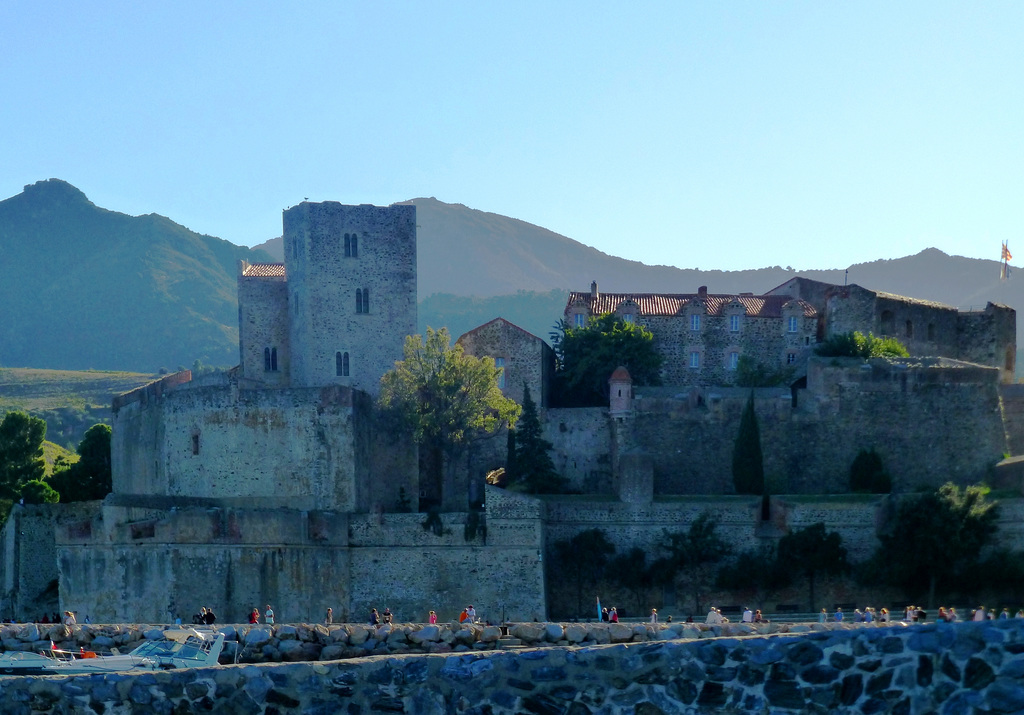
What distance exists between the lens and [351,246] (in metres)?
42.6

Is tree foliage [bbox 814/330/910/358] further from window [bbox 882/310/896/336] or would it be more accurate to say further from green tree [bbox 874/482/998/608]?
green tree [bbox 874/482/998/608]

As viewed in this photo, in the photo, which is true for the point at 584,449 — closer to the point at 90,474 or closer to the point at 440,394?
the point at 440,394

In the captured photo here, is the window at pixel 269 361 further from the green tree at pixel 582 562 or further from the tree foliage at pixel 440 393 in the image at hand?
the green tree at pixel 582 562

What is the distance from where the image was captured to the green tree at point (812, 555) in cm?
3728

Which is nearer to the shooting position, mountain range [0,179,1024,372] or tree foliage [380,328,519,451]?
tree foliage [380,328,519,451]

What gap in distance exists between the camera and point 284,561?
3638cm

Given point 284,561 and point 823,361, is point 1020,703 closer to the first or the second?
point 284,561

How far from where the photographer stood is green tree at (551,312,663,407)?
43875 mm

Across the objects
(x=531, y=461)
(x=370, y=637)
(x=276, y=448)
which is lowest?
(x=370, y=637)

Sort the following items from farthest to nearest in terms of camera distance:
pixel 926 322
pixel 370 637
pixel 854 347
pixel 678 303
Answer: pixel 926 322 → pixel 678 303 → pixel 854 347 → pixel 370 637

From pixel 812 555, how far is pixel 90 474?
74.1ft

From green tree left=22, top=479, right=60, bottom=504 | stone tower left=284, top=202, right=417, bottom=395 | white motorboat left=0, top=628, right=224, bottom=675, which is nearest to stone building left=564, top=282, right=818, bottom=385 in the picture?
stone tower left=284, top=202, right=417, bottom=395

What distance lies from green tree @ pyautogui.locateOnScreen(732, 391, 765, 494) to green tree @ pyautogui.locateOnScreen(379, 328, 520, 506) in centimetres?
644

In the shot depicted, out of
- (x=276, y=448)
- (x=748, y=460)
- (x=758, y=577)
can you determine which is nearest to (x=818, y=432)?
(x=748, y=460)
